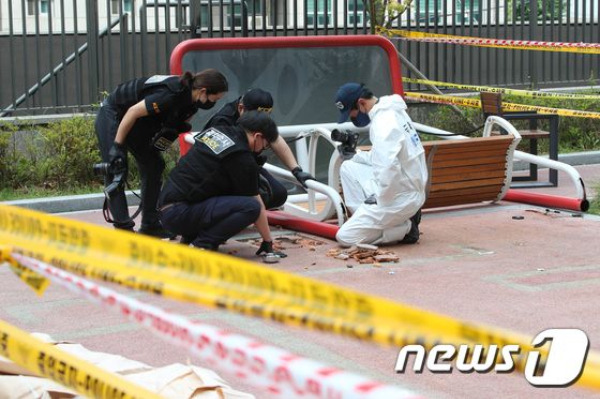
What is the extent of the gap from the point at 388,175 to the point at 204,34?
621cm

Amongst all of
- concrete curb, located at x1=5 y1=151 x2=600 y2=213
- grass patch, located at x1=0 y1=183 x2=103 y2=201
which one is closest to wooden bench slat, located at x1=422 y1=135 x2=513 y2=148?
concrete curb, located at x1=5 y1=151 x2=600 y2=213

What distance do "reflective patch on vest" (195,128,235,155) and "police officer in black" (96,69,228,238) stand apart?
22.0 inches

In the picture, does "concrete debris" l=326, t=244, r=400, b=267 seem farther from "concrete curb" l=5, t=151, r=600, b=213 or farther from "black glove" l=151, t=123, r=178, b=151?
"concrete curb" l=5, t=151, r=600, b=213

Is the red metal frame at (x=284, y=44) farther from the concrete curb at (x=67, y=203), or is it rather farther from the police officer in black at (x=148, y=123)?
the concrete curb at (x=67, y=203)

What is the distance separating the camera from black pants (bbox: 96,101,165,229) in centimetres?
845

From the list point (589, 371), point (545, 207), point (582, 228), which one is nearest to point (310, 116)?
point (545, 207)

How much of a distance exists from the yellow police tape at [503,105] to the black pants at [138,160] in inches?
182

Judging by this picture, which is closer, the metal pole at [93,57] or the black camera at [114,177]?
the black camera at [114,177]

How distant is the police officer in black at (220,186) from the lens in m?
7.34

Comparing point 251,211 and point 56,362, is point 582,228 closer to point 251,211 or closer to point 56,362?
point 251,211

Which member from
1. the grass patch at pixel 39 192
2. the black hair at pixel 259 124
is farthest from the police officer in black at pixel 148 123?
the grass patch at pixel 39 192

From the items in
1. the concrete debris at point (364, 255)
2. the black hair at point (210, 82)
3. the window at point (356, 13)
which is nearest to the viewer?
the concrete debris at point (364, 255)

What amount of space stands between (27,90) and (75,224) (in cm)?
908

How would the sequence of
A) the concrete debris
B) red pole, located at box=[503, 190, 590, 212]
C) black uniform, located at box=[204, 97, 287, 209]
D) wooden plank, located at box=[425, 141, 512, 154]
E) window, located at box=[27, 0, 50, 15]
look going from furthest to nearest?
window, located at box=[27, 0, 50, 15], red pole, located at box=[503, 190, 590, 212], wooden plank, located at box=[425, 141, 512, 154], black uniform, located at box=[204, 97, 287, 209], the concrete debris
